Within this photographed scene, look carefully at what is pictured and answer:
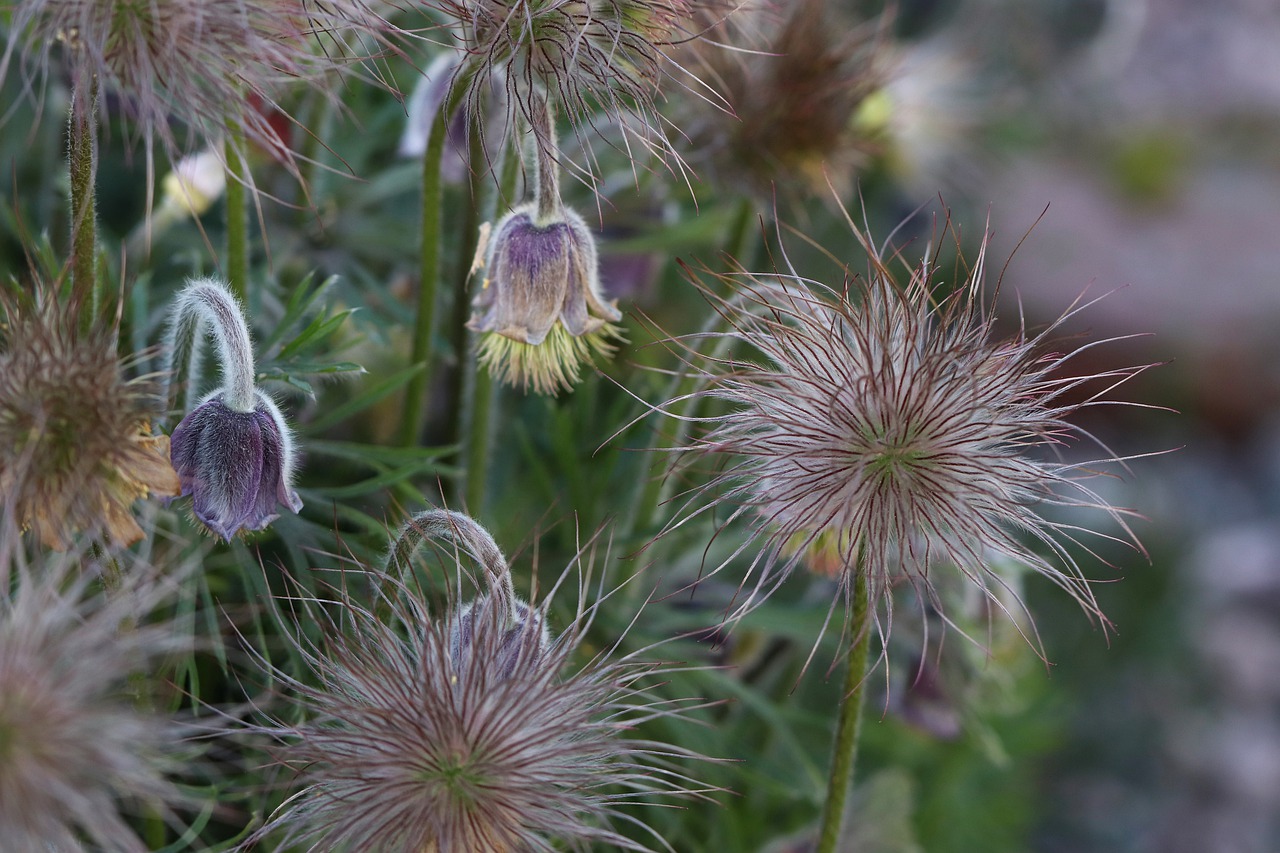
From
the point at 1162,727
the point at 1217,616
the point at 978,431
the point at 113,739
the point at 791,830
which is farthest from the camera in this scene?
the point at 1217,616

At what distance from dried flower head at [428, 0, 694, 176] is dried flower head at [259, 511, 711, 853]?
20 cm

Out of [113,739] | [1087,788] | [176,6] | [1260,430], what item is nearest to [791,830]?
[113,739]

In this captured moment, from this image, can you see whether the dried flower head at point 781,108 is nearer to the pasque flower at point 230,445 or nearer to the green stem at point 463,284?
the green stem at point 463,284

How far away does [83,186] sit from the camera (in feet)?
1.58

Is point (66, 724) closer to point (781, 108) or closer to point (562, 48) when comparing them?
point (562, 48)

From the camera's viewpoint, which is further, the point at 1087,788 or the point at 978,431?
the point at 1087,788

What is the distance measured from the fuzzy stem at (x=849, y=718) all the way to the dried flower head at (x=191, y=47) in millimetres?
310

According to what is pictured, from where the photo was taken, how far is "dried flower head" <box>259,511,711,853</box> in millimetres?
463

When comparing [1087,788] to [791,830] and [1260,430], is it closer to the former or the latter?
[1260,430]

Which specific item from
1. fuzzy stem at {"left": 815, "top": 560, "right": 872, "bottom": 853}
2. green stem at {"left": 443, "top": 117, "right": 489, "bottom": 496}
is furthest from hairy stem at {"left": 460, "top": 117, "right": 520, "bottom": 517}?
fuzzy stem at {"left": 815, "top": 560, "right": 872, "bottom": 853}

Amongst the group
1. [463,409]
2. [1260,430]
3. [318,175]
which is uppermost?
[1260,430]

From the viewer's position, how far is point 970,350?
1.73 feet

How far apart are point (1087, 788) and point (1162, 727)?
184 millimetres

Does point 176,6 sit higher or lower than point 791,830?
higher
